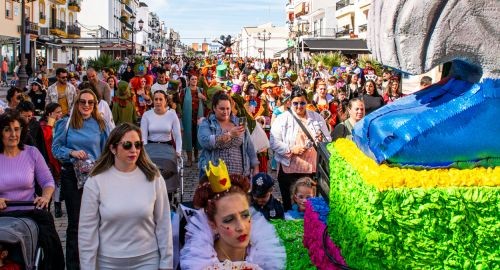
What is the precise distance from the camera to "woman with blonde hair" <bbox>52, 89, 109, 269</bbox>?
18.7 ft

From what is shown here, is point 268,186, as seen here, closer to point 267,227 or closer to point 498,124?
point 267,227

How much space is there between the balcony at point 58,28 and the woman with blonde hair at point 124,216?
52.1m

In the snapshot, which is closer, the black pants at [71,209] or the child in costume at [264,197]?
the child in costume at [264,197]

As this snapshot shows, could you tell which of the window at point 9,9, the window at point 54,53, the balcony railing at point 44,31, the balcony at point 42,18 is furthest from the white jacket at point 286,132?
the window at point 54,53

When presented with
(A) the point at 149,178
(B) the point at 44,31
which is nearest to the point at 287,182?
(A) the point at 149,178

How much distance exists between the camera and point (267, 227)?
3.54 m

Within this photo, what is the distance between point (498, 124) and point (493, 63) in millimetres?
271

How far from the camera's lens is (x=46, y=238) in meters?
4.56

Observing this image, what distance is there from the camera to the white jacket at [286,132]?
6438 millimetres

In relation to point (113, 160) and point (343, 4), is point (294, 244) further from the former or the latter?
point (343, 4)

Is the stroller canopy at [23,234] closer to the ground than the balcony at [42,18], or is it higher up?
closer to the ground

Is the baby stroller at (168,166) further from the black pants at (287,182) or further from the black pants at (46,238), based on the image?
the black pants at (46,238)

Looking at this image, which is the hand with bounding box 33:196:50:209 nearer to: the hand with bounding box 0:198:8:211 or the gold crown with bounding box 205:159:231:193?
the hand with bounding box 0:198:8:211

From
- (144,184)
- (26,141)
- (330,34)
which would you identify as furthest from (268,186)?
(330,34)
